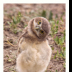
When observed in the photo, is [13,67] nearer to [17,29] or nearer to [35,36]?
[35,36]

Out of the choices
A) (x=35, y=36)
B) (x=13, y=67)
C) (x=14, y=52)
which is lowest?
(x=13, y=67)

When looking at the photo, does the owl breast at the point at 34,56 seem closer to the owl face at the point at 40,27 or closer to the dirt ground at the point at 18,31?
the owl face at the point at 40,27

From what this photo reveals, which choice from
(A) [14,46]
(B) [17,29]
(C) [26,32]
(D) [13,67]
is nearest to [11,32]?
(B) [17,29]

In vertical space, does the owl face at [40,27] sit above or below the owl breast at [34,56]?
above

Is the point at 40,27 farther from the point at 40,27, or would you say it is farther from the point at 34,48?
the point at 34,48

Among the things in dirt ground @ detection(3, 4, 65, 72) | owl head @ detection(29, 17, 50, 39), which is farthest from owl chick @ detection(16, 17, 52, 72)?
dirt ground @ detection(3, 4, 65, 72)

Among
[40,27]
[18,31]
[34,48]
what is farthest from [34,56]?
[18,31]

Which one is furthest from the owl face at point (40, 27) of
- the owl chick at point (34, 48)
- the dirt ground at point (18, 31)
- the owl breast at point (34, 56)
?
the dirt ground at point (18, 31)

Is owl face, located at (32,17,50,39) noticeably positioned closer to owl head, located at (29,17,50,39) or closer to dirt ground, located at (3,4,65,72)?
owl head, located at (29,17,50,39)
